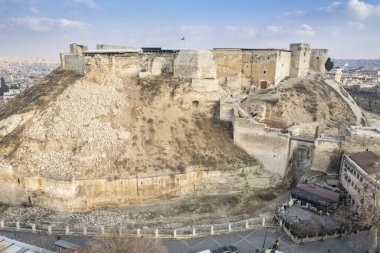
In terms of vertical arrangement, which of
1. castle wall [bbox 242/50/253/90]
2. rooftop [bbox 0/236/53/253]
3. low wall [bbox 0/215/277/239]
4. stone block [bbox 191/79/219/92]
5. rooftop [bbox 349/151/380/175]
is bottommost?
low wall [bbox 0/215/277/239]

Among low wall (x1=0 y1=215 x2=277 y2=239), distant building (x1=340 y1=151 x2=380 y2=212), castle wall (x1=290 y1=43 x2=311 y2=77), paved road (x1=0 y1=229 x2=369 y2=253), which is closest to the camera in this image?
paved road (x1=0 y1=229 x2=369 y2=253)

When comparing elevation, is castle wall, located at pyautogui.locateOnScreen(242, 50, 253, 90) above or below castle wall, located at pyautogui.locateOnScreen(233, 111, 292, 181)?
above

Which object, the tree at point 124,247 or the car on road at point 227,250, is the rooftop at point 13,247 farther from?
the car on road at point 227,250

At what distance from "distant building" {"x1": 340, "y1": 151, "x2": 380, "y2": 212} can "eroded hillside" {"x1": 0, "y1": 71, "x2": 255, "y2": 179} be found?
7.26 metres

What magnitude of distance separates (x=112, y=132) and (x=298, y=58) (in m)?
25.0

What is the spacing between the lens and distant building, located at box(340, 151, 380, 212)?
18.7 m

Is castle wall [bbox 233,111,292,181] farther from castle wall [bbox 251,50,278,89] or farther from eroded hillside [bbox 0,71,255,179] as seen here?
castle wall [bbox 251,50,278,89]

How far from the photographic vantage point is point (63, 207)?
23406 mm

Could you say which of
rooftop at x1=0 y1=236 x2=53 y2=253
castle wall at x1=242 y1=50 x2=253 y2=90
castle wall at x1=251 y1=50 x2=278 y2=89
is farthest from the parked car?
castle wall at x1=251 y1=50 x2=278 y2=89

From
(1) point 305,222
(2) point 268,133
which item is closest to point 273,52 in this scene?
(2) point 268,133

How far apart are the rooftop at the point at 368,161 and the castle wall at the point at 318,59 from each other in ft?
79.1

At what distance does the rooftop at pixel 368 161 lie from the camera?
1970cm

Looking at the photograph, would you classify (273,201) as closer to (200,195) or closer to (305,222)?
(305,222)

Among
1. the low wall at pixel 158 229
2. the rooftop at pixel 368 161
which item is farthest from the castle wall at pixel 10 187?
the rooftop at pixel 368 161
